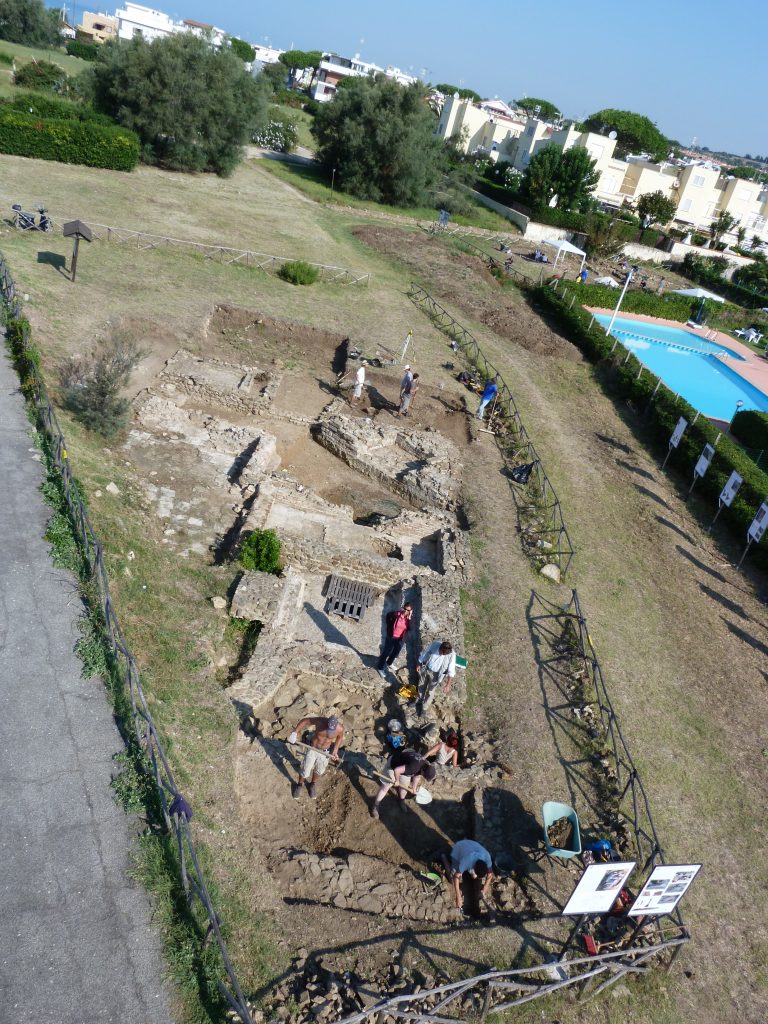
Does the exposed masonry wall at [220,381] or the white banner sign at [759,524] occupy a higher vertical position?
the white banner sign at [759,524]

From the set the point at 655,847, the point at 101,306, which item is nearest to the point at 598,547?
the point at 655,847

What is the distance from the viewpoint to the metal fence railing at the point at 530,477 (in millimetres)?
16672

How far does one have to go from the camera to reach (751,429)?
89.4 feet

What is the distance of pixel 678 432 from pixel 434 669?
15.2 meters

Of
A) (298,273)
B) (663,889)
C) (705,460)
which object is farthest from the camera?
(298,273)

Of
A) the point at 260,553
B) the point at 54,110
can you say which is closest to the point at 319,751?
the point at 260,553

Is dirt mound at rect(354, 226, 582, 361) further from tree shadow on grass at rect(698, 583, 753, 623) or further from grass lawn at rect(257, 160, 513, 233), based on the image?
tree shadow on grass at rect(698, 583, 753, 623)

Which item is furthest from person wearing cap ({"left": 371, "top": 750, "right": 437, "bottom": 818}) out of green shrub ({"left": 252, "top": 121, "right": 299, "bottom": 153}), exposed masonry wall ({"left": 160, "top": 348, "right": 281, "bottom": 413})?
green shrub ({"left": 252, "top": 121, "right": 299, "bottom": 153})

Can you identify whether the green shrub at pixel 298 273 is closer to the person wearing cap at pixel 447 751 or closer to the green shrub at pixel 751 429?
the green shrub at pixel 751 429

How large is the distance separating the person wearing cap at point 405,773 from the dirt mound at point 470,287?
2373cm

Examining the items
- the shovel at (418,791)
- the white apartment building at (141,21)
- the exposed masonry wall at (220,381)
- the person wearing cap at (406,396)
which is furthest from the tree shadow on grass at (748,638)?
the white apartment building at (141,21)

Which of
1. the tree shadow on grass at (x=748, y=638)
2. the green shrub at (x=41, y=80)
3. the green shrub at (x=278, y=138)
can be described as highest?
the green shrub at (x=278, y=138)

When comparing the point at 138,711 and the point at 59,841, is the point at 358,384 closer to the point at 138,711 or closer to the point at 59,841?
the point at 138,711

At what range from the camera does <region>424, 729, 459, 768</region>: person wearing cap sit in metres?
10.6
